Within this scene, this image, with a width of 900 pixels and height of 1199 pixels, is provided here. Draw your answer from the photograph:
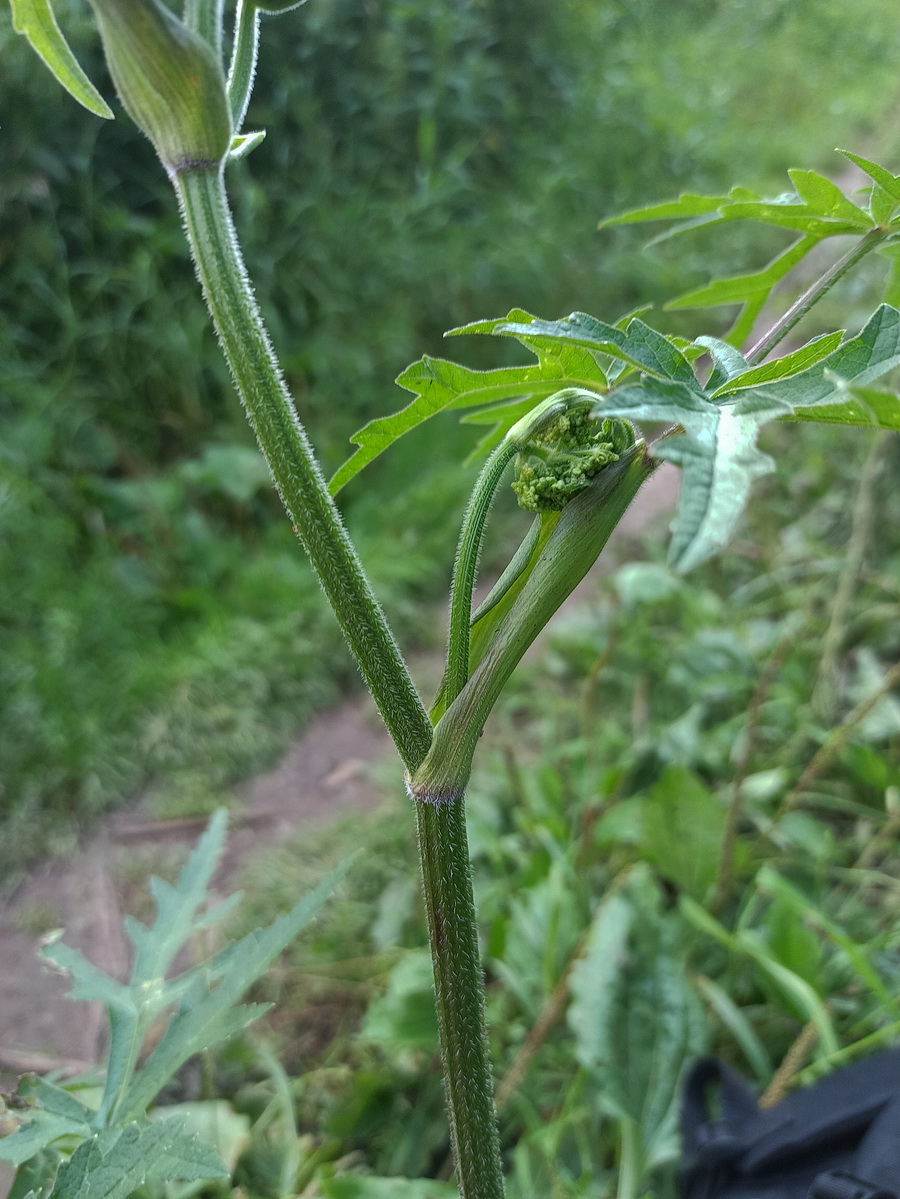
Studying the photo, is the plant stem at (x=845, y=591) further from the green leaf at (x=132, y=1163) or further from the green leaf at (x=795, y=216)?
the green leaf at (x=132, y=1163)

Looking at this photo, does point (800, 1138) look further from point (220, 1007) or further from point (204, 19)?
point (204, 19)

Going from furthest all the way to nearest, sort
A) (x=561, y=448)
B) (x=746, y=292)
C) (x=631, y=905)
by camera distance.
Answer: (x=631, y=905), (x=746, y=292), (x=561, y=448)

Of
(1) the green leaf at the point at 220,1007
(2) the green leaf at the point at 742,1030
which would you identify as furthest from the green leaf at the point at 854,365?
(2) the green leaf at the point at 742,1030

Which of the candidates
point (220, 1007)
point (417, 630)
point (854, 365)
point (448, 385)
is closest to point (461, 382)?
point (448, 385)

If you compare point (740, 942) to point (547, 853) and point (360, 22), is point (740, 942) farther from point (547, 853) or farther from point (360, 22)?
point (360, 22)

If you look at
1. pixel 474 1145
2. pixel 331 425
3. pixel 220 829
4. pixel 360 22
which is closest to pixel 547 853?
pixel 220 829

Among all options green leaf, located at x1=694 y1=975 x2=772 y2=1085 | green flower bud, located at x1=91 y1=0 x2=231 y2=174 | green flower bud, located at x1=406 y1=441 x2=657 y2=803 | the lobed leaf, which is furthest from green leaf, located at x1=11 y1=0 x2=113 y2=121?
green leaf, located at x1=694 y1=975 x2=772 y2=1085
